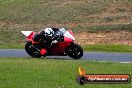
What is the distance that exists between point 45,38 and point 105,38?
45.7 ft

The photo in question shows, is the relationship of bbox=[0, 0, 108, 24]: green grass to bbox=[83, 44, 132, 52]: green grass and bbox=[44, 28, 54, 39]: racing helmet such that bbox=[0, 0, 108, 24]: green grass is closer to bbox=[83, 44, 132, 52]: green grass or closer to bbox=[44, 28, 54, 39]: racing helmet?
bbox=[83, 44, 132, 52]: green grass

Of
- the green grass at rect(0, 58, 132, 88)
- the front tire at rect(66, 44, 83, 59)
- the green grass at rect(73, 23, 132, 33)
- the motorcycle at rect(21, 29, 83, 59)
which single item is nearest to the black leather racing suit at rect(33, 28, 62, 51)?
the motorcycle at rect(21, 29, 83, 59)

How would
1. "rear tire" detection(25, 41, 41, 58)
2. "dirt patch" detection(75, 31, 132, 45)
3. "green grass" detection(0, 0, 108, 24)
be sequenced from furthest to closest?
1. "green grass" detection(0, 0, 108, 24)
2. "dirt patch" detection(75, 31, 132, 45)
3. "rear tire" detection(25, 41, 41, 58)

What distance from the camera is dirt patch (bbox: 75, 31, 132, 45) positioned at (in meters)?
33.9

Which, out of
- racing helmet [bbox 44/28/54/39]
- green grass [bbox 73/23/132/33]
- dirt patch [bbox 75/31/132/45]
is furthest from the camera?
green grass [bbox 73/23/132/33]

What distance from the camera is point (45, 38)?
21.8 metres

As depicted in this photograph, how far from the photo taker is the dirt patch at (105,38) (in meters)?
33.9

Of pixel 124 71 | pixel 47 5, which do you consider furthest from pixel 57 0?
pixel 124 71

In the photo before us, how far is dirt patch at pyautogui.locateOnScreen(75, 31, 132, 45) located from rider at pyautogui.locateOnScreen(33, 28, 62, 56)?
11835 mm

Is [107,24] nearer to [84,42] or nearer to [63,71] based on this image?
[84,42]

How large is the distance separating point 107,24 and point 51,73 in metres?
25.0

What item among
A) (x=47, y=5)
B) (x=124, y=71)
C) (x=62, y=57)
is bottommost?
(x=47, y=5)

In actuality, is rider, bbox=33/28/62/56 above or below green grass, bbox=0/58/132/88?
below

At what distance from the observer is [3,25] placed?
131ft
